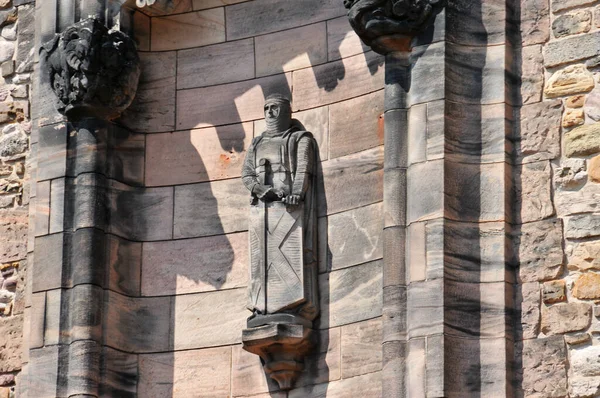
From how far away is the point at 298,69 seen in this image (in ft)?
40.1

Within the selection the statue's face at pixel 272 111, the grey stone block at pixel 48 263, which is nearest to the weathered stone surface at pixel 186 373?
the grey stone block at pixel 48 263

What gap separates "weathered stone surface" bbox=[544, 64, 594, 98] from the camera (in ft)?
35.6

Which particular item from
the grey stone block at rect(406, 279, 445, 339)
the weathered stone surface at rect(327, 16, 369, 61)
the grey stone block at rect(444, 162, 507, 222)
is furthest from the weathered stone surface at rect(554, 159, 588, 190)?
the weathered stone surface at rect(327, 16, 369, 61)

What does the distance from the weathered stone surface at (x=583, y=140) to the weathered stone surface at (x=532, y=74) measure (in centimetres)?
32

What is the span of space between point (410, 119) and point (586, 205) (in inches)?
44.5

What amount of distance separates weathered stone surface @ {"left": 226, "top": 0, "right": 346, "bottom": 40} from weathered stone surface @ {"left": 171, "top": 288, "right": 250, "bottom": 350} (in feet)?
5.62

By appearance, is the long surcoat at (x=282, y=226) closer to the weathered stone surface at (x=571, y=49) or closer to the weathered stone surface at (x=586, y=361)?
the weathered stone surface at (x=571, y=49)

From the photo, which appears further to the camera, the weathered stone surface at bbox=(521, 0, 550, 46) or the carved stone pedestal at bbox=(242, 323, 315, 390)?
the carved stone pedestal at bbox=(242, 323, 315, 390)

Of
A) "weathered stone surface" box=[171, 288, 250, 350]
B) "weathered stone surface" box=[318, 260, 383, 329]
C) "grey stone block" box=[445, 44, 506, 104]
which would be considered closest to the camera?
"grey stone block" box=[445, 44, 506, 104]

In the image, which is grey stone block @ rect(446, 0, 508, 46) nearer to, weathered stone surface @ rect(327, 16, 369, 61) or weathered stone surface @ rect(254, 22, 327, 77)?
weathered stone surface @ rect(327, 16, 369, 61)

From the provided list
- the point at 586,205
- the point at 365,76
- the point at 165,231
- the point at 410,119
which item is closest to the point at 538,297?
the point at 586,205

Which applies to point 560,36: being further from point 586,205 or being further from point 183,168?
point 183,168

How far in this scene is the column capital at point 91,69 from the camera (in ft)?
39.8

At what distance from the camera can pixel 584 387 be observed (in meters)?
10.3
